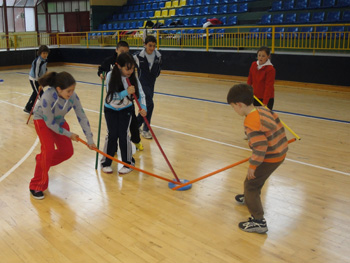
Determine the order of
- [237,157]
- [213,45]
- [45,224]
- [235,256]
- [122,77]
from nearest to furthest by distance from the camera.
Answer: [235,256], [45,224], [122,77], [237,157], [213,45]

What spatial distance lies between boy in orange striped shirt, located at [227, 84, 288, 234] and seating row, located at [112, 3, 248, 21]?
13567 mm

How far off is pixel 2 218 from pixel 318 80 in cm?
918

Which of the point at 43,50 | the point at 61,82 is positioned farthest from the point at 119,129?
the point at 43,50

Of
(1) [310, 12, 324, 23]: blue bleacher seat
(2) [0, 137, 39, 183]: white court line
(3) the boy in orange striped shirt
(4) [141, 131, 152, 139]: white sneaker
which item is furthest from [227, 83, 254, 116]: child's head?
(1) [310, 12, 324, 23]: blue bleacher seat

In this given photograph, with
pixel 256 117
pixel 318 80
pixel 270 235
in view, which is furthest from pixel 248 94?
pixel 318 80

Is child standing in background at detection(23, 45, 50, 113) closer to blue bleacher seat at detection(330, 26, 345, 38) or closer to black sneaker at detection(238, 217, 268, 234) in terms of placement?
black sneaker at detection(238, 217, 268, 234)

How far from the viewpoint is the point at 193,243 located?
117 inches

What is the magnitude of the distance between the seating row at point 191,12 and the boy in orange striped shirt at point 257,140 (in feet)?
44.5

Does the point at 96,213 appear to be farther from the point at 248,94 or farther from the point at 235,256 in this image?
the point at 248,94

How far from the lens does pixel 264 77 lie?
5434 mm

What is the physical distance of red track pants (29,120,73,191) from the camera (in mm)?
3691

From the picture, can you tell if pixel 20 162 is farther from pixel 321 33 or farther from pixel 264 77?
pixel 321 33

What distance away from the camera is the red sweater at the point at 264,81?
5375 millimetres

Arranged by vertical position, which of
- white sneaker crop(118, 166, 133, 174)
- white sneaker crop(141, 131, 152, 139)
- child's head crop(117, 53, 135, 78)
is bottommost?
white sneaker crop(118, 166, 133, 174)
